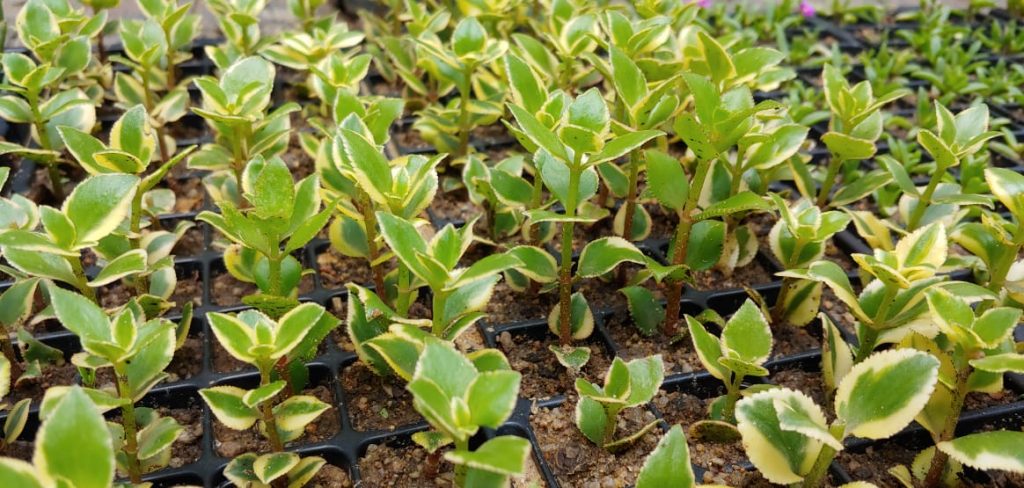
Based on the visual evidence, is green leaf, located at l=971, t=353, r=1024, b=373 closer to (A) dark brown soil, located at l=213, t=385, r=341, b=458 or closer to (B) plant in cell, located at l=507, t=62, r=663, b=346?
(B) plant in cell, located at l=507, t=62, r=663, b=346

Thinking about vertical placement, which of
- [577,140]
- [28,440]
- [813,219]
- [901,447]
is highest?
[577,140]

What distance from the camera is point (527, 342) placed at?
4.74ft

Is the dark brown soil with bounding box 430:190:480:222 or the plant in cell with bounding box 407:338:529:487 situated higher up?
the plant in cell with bounding box 407:338:529:487

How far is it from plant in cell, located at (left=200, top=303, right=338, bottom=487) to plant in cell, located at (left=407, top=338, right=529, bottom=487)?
0.61 feet

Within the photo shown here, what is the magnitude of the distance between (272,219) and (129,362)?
0.84 feet

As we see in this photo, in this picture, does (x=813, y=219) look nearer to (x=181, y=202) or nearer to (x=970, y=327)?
(x=970, y=327)

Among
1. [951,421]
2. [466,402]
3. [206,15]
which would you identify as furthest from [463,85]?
[206,15]

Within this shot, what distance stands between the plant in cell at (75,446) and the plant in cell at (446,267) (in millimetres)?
374

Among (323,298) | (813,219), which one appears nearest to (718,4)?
(813,219)

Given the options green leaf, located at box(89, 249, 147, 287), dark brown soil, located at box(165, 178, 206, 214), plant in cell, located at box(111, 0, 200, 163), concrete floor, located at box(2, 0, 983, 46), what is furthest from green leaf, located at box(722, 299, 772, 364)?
concrete floor, located at box(2, 0, 983, 46)

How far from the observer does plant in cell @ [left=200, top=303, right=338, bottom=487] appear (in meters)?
1.02

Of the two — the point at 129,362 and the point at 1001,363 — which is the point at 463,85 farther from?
the point at 1001,363

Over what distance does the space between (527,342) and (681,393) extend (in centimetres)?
27

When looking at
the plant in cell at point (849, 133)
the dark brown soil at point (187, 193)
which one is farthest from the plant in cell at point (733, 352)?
the dark brown soil at point (187, 193)
